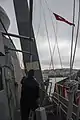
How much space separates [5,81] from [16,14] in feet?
20.5

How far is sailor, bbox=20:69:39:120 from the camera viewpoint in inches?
226

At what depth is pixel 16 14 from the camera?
11.4 metres

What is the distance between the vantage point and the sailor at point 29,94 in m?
5.74

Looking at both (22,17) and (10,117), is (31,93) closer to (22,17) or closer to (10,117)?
(10,117)

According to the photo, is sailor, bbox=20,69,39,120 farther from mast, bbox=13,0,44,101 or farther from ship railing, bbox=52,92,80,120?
mast, bbox=13,0,44,101

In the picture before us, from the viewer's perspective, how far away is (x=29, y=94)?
5.79 metres

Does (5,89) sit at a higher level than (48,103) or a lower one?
higher

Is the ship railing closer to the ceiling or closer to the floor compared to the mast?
closer to the floor

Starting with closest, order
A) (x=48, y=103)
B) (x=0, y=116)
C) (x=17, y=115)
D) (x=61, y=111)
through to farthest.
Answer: (x=0, y=116)
(x=17, y=115)
(x=61, y=111)
(x=48, y=103)

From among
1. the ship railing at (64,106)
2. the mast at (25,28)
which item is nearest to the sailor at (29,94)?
the ship railing at (64,106)

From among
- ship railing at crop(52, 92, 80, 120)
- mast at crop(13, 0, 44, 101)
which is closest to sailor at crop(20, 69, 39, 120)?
ship railing at crop(52, 92, 80, 120)

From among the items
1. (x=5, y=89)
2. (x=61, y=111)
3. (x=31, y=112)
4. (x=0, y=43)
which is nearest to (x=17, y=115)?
(x=31, y=112)

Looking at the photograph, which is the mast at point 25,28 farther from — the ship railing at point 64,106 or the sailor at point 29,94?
the sailor at point 29,94

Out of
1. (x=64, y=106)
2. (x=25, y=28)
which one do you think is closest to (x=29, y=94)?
(x=64, y=106)
